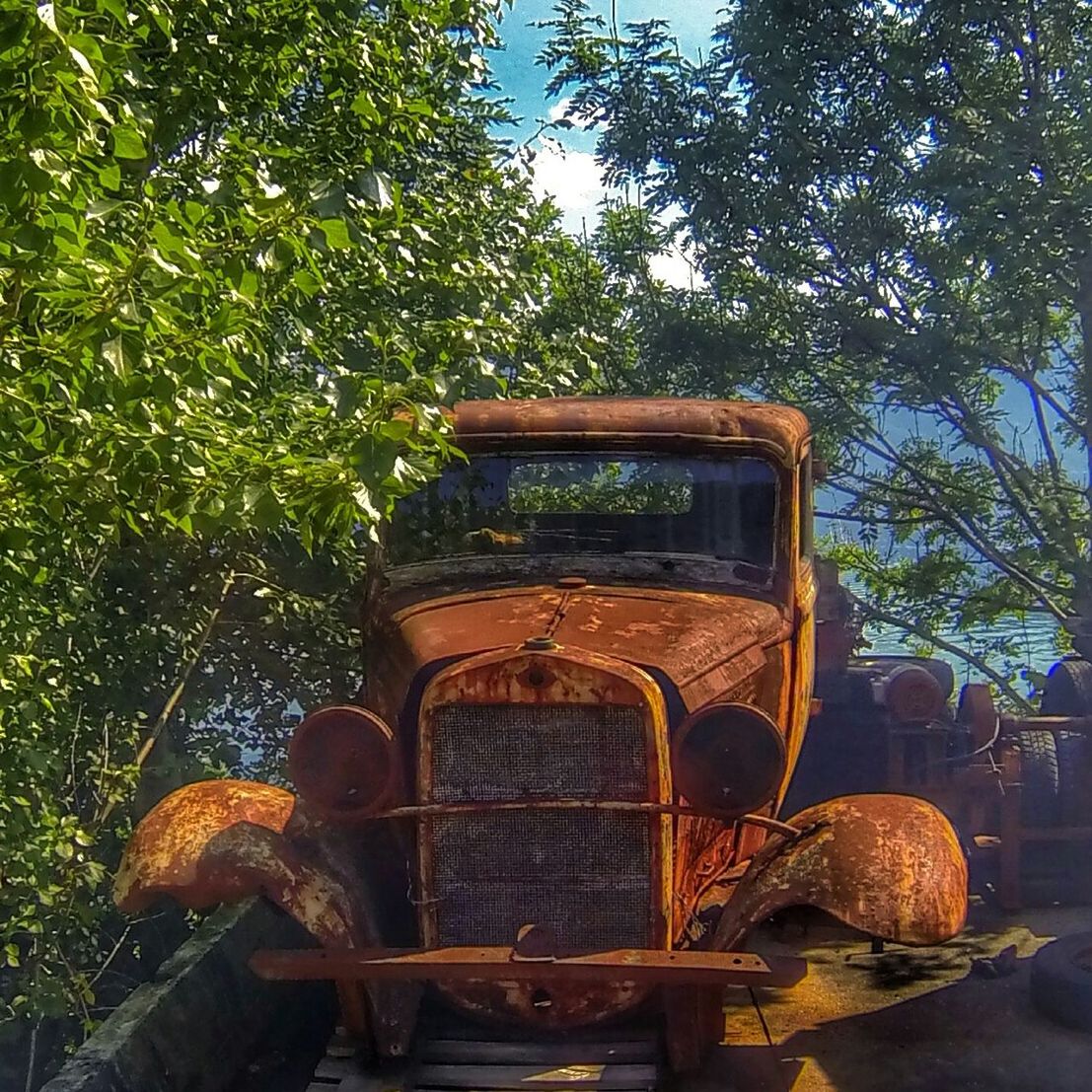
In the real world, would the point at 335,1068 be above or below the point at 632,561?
below

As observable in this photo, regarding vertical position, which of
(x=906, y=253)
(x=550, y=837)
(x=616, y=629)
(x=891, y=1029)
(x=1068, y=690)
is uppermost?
(x=906, y=253)

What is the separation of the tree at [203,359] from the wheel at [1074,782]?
132 inches

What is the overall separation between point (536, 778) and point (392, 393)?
1.19 metres

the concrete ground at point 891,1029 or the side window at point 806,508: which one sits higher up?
the side window at point 806,508

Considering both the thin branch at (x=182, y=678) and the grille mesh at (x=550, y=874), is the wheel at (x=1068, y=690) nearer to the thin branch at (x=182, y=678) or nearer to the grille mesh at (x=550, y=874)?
the grille mesh at (x=550, y=874)

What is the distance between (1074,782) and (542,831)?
363 centimetres

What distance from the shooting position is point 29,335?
3.20 meters

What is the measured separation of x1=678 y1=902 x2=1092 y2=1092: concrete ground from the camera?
391 centimetres

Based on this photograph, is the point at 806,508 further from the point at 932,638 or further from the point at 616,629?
the point at 932,638

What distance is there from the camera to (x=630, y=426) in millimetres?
4910

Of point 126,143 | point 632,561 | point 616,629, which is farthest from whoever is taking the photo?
point 632,561

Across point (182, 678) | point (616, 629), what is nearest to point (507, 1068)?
point (616, 629)

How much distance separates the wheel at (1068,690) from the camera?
7.04 meters

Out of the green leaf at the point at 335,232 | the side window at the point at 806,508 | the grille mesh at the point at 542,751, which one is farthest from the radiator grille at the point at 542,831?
the side window at the point at 806,508
